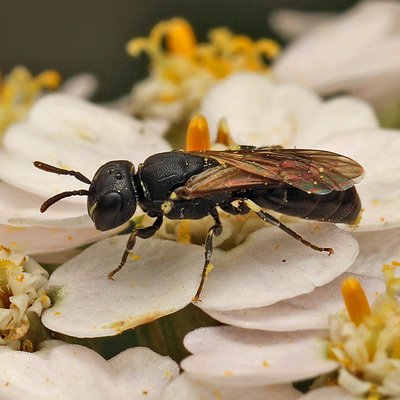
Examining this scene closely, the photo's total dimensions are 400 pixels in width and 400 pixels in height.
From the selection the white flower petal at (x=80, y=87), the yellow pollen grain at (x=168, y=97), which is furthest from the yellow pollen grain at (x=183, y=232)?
the white flower petal at (x=80, y=87)

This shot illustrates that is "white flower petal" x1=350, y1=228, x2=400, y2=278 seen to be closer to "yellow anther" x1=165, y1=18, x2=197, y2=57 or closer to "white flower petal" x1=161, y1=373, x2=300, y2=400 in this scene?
"white flower petal" x1=161, y1=373, x2=300, y2=400

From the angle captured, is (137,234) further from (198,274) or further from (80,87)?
(80,87)

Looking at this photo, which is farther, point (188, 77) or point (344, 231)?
point (188, 77)

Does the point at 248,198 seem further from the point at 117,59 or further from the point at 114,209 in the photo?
the point at 117,59

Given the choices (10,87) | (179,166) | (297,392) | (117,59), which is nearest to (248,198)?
(179,166)

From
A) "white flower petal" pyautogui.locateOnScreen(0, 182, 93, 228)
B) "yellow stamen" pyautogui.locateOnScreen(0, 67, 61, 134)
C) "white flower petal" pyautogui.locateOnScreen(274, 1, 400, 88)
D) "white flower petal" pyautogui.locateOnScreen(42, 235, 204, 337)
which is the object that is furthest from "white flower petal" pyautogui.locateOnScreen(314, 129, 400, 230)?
"yellow stamen" pyautogui.locateOnScreen(0, 67, 61, 134)

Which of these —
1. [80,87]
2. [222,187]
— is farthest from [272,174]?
[80,87]
